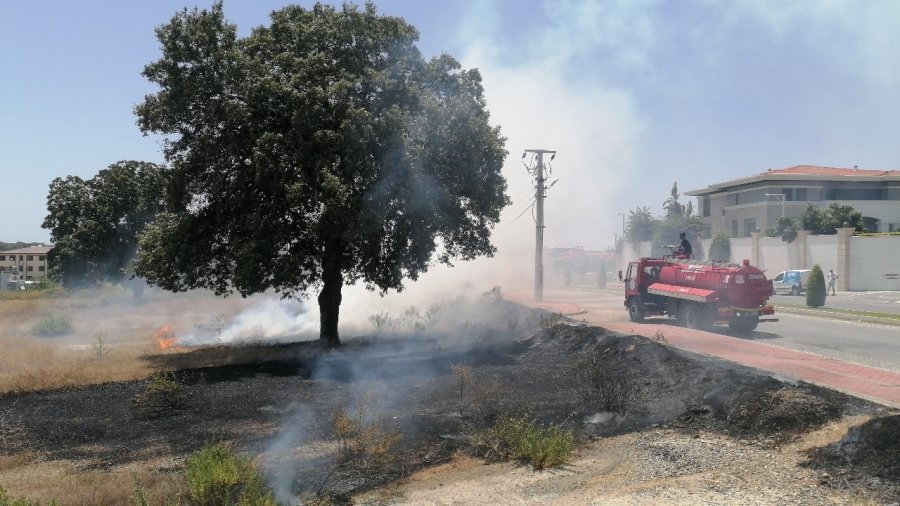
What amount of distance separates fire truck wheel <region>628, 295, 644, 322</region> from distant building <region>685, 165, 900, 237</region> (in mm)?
37548

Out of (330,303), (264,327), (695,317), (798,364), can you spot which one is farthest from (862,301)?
(264,327)

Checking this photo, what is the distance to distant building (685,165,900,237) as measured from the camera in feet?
174

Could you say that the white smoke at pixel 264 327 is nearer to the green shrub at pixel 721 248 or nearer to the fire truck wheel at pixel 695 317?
the fire truck wheel at pixel 695 317

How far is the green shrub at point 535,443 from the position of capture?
8.26 metres

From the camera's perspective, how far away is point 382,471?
27.4ft

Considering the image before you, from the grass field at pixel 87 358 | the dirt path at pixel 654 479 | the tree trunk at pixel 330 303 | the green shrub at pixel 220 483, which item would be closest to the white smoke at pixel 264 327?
the grass field at pixel 87 358

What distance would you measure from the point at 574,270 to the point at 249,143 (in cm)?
5201

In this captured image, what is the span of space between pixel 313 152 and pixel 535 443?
1019 cm

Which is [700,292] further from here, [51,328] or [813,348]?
[51,328]

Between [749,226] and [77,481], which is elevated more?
[749,226]

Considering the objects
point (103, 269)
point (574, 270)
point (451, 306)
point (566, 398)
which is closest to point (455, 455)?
point (566, 398)

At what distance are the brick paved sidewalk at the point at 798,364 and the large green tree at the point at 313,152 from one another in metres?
5.92

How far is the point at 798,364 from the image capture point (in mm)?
12000

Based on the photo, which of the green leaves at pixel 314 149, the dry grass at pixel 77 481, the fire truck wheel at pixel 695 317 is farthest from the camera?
the fire truck wheel at pixel 695 317
